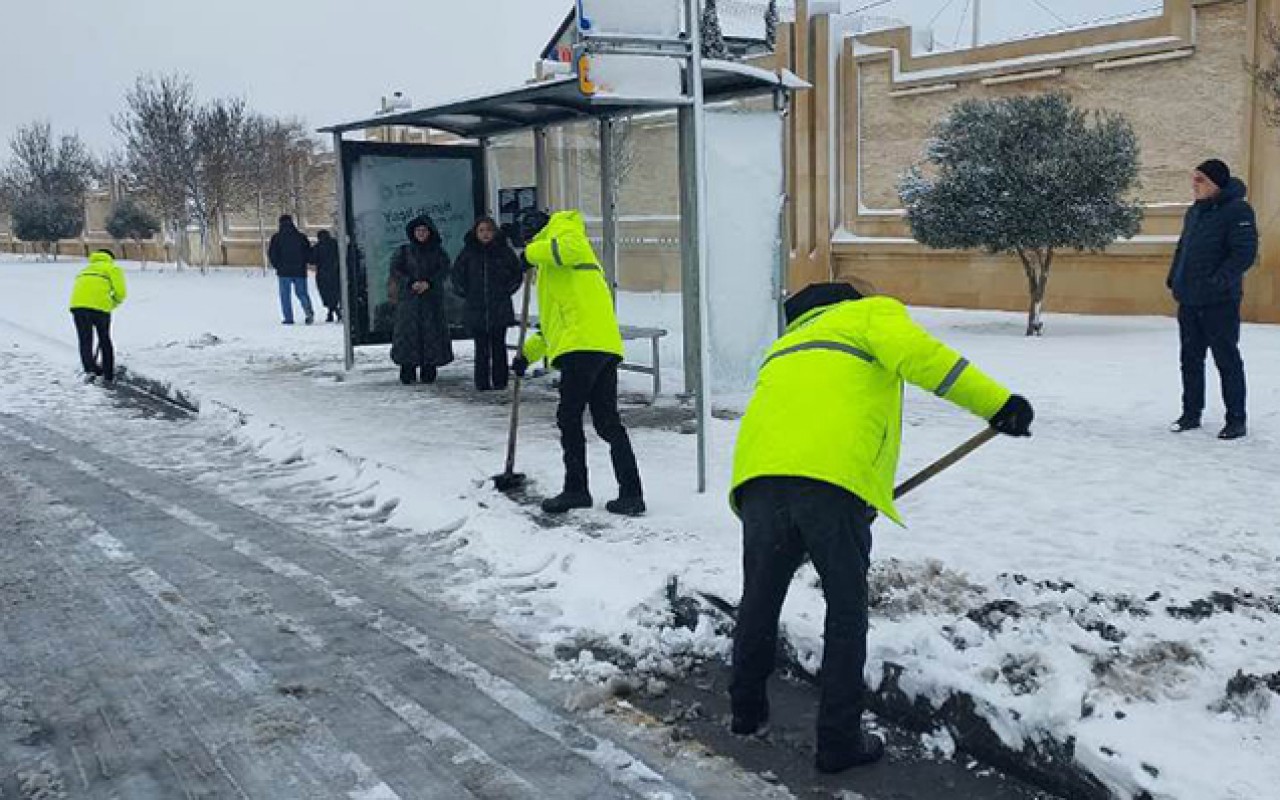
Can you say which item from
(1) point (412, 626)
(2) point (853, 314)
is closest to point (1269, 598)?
(2) point (853, 314)

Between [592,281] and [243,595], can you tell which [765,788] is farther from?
[592,281]

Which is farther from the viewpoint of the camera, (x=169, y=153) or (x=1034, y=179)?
(x=169, y=153)

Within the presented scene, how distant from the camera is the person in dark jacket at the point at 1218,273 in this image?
8.10 m

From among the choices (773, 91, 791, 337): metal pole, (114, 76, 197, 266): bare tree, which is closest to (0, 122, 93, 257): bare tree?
(114, 76, 197, 266): bare tree

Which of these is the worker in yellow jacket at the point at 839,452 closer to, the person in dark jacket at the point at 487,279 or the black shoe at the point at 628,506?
the black shoe at the point at 628,506

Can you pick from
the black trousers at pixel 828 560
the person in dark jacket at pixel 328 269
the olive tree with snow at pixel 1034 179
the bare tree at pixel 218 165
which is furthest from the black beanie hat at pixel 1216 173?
the bare tree at pixel 218 165

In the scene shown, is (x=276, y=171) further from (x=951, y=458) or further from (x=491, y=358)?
(x=951, y=458)

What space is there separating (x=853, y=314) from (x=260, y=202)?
43.4 metres

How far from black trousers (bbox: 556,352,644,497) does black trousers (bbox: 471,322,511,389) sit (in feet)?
16.1

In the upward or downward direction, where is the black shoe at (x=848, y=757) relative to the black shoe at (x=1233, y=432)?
downward

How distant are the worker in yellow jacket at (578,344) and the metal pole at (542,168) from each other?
568 centimetres

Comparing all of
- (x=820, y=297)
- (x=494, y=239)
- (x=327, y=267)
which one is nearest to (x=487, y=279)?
(x=494, y=239)

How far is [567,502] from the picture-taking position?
690 cm

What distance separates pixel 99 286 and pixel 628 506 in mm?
8922
